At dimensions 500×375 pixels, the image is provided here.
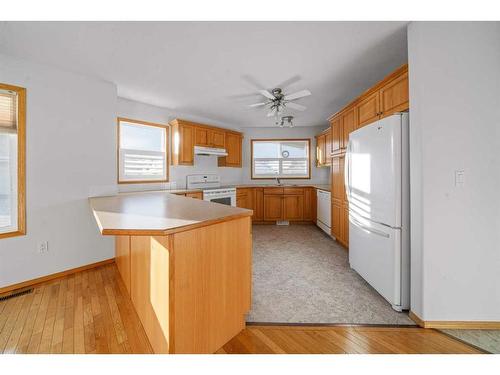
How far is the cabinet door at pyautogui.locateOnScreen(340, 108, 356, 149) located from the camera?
2.94 meters

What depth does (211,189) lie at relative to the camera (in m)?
4.25


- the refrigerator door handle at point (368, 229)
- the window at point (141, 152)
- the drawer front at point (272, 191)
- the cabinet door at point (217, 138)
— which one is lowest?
the refrigerator door handle at point (368, 229)

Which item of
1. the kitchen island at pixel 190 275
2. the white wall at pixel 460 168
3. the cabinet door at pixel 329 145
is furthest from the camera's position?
the cabinet door at pixel 329 145

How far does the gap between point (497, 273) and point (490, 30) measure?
184 cm

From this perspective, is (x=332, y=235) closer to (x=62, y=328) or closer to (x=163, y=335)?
(x=163, y=335)

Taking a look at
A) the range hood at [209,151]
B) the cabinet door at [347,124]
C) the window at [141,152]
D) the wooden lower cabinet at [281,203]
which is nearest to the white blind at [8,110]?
the window at [141,152]

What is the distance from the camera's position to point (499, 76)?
1604 millimetres

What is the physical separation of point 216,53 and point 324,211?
3329 mm

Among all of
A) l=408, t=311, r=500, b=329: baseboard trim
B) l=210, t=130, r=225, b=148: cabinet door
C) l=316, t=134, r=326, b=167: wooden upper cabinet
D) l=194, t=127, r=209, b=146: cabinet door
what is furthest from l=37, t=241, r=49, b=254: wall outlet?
l=316, t=134, r=326, b=167: wooden upper cabinet

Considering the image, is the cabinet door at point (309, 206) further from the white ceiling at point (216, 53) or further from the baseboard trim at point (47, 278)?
the baseboard trim at point (47, 278)

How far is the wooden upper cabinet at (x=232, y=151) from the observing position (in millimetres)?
5020

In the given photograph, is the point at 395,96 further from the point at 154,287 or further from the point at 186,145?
the point at 186,145

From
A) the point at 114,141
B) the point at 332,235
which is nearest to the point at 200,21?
the point at 114,141

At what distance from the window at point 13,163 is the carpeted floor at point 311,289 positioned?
271 cm
